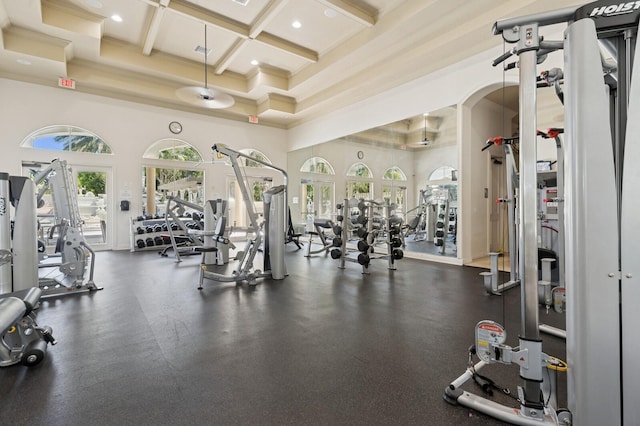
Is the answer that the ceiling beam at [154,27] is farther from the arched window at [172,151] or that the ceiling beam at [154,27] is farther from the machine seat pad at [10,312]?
the machine seat pad at [10,312]

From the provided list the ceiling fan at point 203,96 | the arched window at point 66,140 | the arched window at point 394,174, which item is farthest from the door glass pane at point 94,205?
the arched window at point 394,174

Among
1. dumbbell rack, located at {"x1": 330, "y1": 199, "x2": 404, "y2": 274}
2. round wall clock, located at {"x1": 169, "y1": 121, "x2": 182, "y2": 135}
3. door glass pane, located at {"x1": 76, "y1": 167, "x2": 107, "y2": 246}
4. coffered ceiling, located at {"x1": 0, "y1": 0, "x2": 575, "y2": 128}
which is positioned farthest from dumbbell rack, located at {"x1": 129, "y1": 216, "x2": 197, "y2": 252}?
dumbbell rack, located at {"x1": 330, "y1": 199, "x2": 404, "y2": 274}

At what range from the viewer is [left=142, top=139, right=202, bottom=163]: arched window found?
803cm

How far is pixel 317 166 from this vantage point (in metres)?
9.24

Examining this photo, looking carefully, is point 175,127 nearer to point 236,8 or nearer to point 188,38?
point 188,38

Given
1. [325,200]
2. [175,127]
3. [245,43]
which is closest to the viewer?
[245,43]

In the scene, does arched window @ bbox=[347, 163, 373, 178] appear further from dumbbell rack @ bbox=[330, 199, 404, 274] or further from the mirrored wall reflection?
dumbbell rack @ bbox=[330, 199, 404, 274]

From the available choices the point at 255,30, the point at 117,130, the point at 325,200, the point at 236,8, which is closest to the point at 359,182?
the point at 325,200

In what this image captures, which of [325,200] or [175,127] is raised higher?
[175,127]

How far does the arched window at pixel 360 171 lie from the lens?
7867 millimetres

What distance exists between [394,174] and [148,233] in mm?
6103

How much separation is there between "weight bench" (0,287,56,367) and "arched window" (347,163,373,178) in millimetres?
6707

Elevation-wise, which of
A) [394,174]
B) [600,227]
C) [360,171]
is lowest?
[600,227]

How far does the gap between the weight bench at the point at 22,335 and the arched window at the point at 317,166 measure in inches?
286
